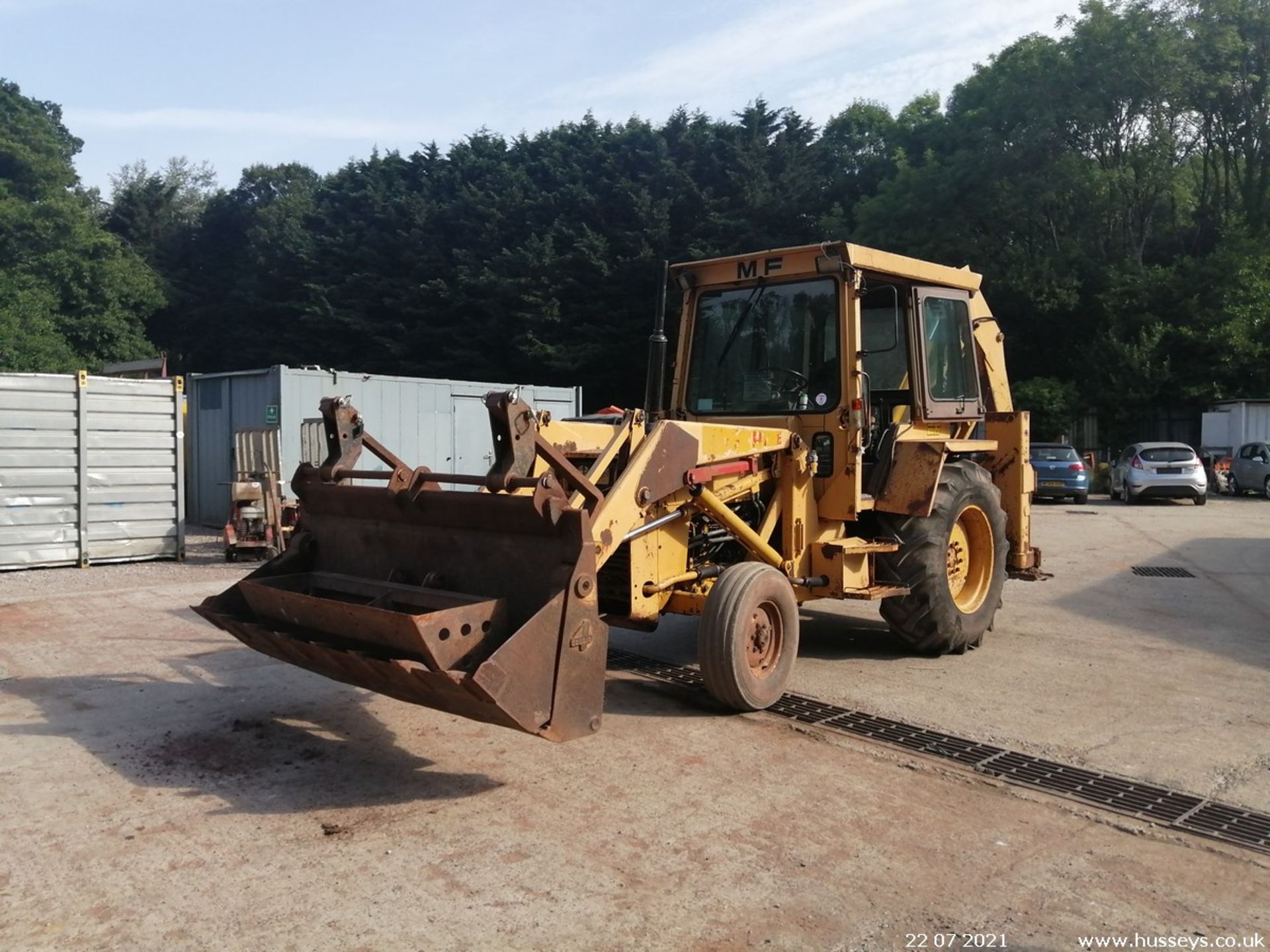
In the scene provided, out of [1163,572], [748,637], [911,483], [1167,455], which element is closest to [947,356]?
[911,483]

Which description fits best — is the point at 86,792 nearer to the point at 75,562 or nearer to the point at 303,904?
the point at 303,904

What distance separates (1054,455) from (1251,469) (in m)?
5.58

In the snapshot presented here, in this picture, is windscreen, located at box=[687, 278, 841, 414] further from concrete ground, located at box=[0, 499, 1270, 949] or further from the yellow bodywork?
concrete ground, located at box=[0, 499, 1270, 949]

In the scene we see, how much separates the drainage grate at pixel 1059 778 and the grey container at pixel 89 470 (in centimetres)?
961

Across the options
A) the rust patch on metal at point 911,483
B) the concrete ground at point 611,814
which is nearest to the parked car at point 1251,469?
the concrete ground at point 611,814

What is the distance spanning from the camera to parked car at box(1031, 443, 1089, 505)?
24219 mm

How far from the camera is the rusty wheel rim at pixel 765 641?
20.3 feet

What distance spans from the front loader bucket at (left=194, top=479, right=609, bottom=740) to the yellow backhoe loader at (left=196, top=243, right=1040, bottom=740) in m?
0.01

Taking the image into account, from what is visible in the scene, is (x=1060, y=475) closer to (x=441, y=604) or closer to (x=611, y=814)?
(x=441, y=604)

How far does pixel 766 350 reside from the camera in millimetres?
7500

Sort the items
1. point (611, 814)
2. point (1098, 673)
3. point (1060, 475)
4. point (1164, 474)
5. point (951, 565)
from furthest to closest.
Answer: point (1060, 475) < point (1164, 474) < point (951, 565) < point (1098, 673) < point (611, 814)

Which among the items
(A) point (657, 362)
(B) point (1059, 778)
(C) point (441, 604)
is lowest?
(B) point (1059, 778)

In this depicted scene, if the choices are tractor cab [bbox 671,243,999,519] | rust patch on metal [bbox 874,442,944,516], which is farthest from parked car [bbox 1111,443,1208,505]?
rust patch on metal [bbox 874,442,944,516]

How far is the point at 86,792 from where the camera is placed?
16.3 feet
